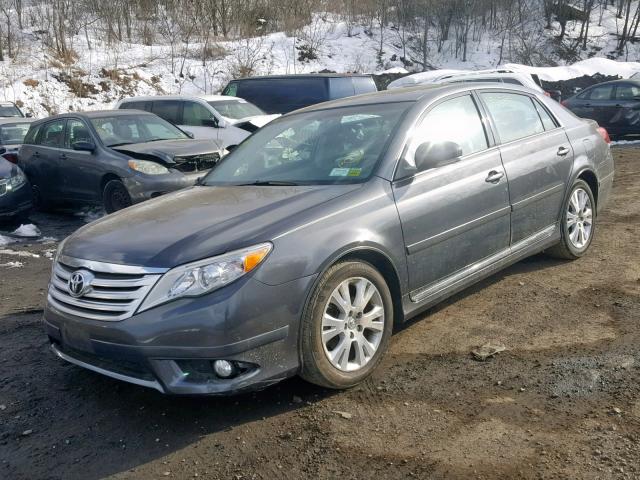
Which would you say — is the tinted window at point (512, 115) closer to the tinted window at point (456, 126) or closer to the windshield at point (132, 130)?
the tinted window at point (456, 126)

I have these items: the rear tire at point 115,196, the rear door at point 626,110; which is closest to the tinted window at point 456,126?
the rear tire at point 115,196

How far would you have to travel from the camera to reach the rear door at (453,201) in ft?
13.0

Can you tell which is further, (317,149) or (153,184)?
(153,184)

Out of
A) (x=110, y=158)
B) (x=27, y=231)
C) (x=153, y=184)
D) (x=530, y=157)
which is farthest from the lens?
(x=110, y=158)

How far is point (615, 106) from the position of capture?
14867mm

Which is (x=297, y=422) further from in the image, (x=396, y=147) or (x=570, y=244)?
(x=570, y=244)

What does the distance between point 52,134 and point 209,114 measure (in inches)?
126

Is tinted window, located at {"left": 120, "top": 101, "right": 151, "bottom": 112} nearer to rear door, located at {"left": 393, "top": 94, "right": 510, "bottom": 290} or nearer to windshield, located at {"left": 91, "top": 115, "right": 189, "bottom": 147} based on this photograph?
windshield, located at {"left": 91, "top": 115, "right": 189, "bottom": 147}

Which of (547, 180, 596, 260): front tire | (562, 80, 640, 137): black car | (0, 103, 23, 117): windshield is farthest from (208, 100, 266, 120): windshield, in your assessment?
(547, 180, 596, 260): front tire

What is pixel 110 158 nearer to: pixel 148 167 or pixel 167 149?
pixel 148 167

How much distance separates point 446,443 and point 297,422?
2.47 ft

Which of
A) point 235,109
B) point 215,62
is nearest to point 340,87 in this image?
point 235,109

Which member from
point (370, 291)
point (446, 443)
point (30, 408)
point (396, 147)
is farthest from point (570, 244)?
point (30, 408)

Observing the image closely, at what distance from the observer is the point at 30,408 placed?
11.9 feet
